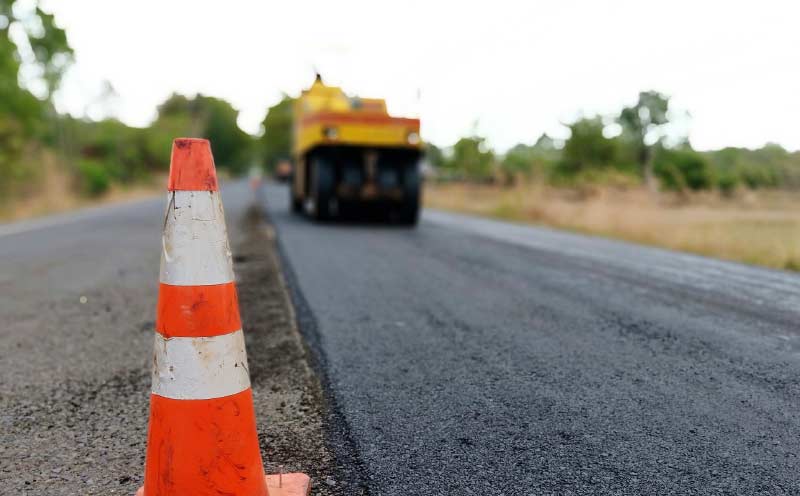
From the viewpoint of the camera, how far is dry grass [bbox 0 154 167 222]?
15644 millimetres

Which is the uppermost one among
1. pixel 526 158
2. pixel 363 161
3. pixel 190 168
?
pixel 526 158

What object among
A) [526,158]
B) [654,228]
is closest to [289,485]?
[654,228]

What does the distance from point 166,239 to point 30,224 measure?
481 inches

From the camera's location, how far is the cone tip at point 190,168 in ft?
5.75

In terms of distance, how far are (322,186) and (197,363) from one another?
32.0 feet

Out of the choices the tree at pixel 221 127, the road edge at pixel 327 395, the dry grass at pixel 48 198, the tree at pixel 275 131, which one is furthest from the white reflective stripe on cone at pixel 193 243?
the tree at pixel 221 127

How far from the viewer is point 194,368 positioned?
1.70 metres

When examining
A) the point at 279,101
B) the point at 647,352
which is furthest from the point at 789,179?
the point at 279,101

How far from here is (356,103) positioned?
12.5 m

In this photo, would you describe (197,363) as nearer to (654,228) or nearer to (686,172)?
(654,228)

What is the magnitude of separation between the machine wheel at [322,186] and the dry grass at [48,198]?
7.13 metres

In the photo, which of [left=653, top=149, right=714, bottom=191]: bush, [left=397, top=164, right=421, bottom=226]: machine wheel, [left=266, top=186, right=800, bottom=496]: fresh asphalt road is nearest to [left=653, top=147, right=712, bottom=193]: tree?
[left=653, top=149, right=714, bottom=191]: bush

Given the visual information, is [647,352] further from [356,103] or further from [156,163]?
[156,163]

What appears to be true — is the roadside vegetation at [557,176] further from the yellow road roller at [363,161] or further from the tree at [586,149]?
the yellow road roller at [363,161]
